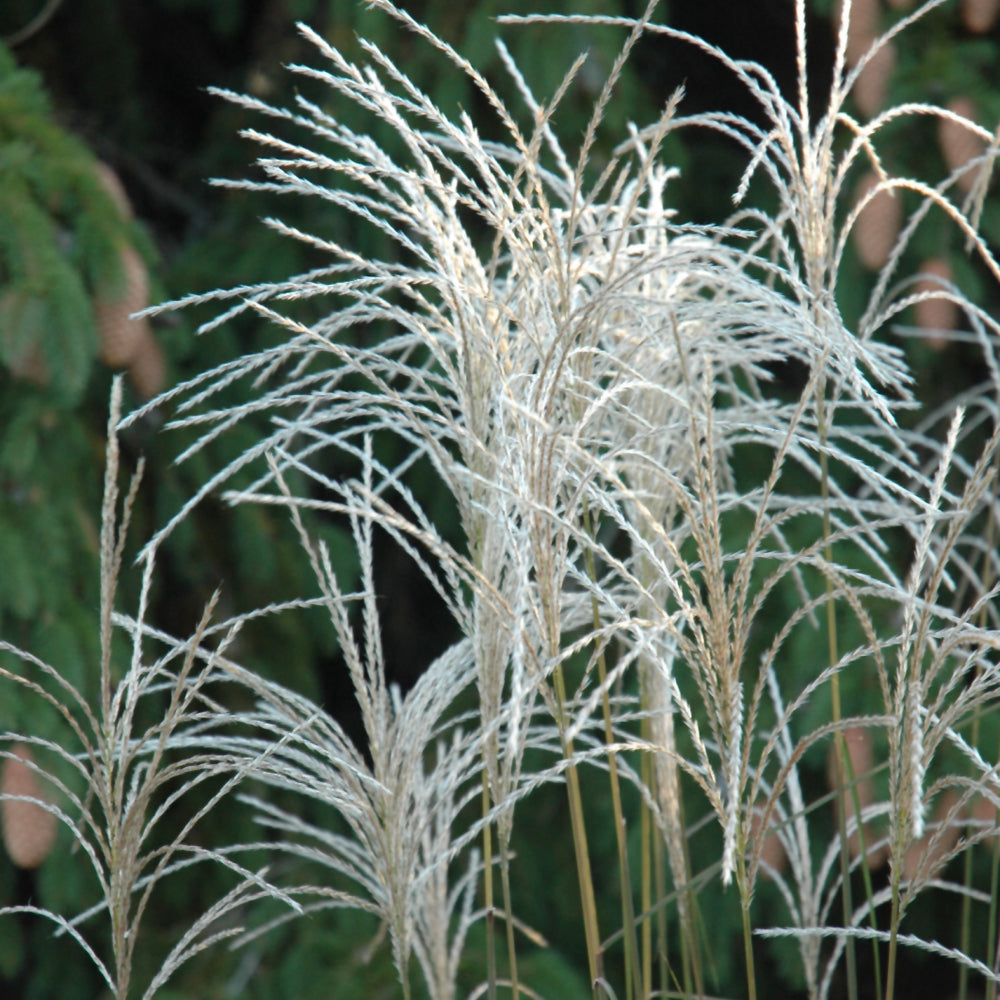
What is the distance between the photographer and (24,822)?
1.66 metres

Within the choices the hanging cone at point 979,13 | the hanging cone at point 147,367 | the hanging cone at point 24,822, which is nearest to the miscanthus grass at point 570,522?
the hanging cone at point 24,822

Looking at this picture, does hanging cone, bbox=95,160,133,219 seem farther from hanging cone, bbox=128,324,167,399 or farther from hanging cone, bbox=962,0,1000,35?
hanging cone, bbox=962,0,1000,35

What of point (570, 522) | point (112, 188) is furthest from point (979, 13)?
point (570, 522)

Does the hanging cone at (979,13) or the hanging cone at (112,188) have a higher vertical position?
the hanging cone at (979,13)

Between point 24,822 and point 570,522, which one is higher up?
point 570,522

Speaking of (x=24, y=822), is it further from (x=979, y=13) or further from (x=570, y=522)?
(x=979, y=13)

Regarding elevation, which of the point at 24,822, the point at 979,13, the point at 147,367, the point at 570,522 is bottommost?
the point at 24,822

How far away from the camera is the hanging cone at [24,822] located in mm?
1654

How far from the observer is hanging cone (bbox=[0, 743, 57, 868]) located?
5.43 feet

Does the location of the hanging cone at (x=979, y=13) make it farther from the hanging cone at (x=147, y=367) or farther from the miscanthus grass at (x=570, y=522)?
the hanging cone at (x=147, y=367)

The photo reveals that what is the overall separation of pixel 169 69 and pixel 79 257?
1.26 m

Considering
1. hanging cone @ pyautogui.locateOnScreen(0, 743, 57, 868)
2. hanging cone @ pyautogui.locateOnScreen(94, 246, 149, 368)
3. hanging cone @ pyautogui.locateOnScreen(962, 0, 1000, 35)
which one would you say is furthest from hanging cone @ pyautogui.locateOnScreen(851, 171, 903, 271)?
hanging cone @ pyautogui.locateOnScreen(0, 743, 57, 868)

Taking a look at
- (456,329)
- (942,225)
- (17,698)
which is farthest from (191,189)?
(456,329)

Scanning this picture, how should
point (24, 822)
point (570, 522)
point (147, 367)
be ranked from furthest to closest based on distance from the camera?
point (147, 367) < point (24, 822) < point (570, 522)
